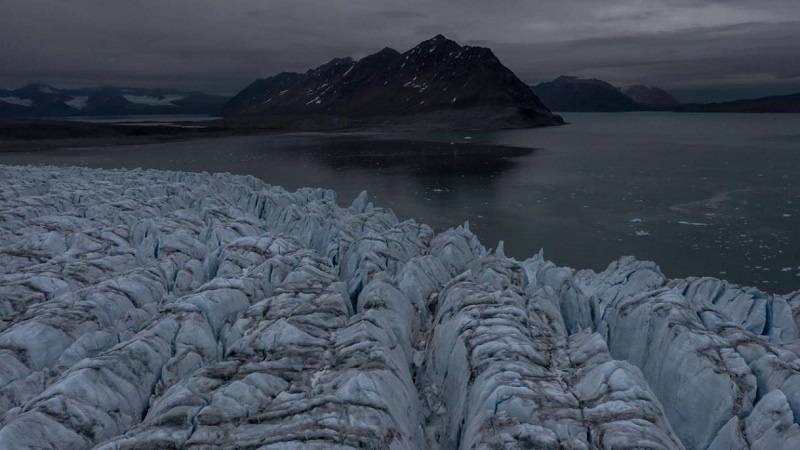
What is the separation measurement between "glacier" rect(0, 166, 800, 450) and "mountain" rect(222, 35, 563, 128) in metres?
93.6

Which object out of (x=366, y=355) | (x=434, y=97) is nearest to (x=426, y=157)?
(x=366, y=355)

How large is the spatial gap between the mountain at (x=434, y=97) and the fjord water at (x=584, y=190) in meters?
49.5

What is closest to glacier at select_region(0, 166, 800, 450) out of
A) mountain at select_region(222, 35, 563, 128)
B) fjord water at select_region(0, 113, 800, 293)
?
fjord water at select_region(0, 113, 800, 293)

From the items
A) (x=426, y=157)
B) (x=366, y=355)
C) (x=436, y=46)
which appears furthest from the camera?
(x=436, y=46)

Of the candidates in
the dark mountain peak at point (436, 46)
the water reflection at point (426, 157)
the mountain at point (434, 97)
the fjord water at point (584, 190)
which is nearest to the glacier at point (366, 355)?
the fjord water at point (584, 190)

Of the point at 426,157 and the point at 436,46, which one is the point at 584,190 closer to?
the point at 426,157

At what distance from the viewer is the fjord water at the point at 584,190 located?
1828 centimetres

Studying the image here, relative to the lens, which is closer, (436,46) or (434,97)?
(434,97)

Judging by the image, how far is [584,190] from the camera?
100 feet

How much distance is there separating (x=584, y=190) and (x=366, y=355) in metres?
26.2

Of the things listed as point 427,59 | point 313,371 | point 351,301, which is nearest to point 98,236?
point 351,301

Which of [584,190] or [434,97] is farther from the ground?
[434,97]

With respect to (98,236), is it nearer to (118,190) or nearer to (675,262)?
(118,190)

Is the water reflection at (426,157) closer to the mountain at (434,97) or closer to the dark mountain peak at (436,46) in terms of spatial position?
the mountain at (434,97)
